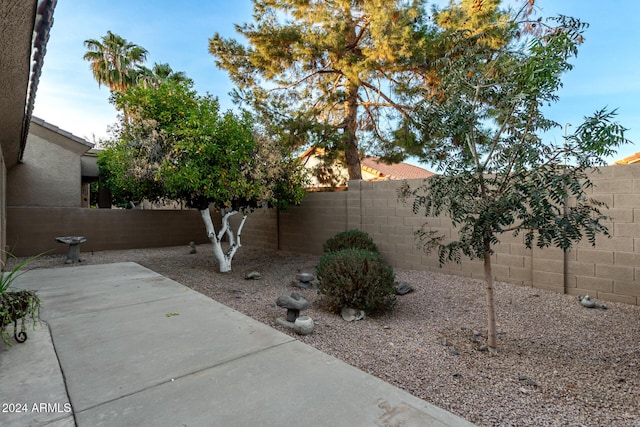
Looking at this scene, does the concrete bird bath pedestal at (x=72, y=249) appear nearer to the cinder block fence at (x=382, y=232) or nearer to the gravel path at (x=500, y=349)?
the cinder block fence at (x=382, y=232)

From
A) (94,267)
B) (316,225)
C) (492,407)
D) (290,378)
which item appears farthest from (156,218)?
(492,407)

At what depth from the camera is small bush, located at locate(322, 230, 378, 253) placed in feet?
25.8

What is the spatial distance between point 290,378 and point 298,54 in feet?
35.4

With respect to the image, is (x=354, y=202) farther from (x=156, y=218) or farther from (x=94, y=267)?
(x=156, y=218)

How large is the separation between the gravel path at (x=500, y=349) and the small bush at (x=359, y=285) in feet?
0.72

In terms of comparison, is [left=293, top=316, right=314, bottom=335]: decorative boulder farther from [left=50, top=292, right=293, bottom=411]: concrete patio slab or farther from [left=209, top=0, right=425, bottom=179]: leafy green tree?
[left=209, top=0, right=425, bottom=179]: leafy green tree

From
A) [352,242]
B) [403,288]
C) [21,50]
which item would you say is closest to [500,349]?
[403,288]

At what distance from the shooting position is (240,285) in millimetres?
6715

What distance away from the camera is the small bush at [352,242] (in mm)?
7875

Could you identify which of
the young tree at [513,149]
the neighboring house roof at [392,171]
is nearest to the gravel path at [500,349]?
the young tree at [513,149]

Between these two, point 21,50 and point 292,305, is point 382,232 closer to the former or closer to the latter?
point 292,305

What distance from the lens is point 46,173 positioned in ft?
40.0

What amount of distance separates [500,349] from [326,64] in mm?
10783

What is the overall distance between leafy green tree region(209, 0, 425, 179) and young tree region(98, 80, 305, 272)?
442 centimetres
